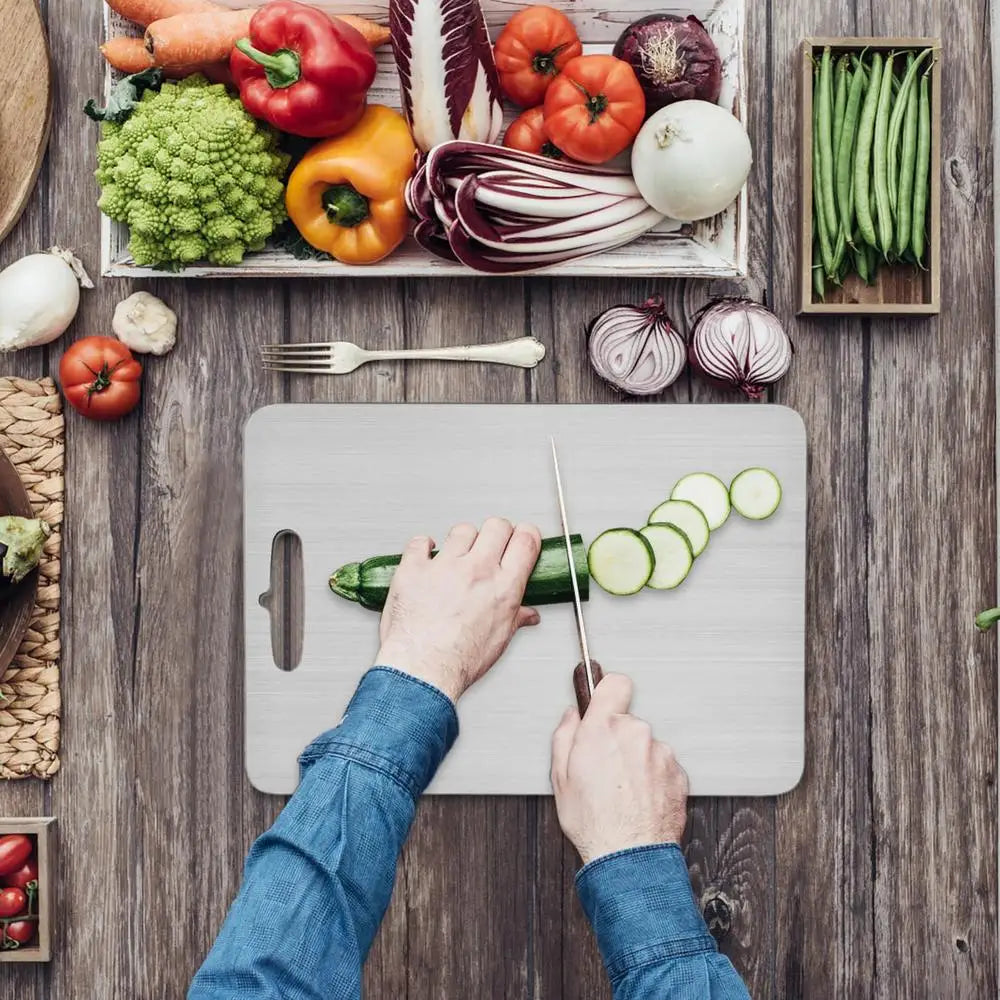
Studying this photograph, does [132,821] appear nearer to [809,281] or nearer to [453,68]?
[453,68]

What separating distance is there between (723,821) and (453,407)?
2.84 feet

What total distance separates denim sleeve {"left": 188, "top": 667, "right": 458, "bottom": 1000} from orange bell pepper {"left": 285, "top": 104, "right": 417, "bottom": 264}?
0.71 m

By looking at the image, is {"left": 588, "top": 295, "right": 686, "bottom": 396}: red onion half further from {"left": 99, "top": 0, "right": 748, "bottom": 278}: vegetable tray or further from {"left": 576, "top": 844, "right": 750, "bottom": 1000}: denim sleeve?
{"left": 576, "top": 844, "right": 750, "bottom": 1000}: denim sleeve

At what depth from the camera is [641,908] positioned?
4.24 feet

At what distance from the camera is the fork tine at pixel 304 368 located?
161 cm

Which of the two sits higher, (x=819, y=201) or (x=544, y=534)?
(x=819, y=201)

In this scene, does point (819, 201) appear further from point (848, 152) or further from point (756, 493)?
point (756, 493)

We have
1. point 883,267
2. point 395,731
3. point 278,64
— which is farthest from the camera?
point 883,267

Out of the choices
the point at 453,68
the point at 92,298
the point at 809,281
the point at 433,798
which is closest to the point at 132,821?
the point at 433,798

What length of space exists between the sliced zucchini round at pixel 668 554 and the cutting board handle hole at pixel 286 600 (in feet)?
1.94

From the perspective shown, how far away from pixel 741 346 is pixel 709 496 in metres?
0.25

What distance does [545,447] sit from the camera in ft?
5.16

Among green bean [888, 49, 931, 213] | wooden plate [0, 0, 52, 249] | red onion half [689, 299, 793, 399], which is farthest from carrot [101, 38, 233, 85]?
green bean [888, 49, 931, 213]

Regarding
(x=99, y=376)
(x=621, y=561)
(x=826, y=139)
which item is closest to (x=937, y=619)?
(x=621, y=561)
